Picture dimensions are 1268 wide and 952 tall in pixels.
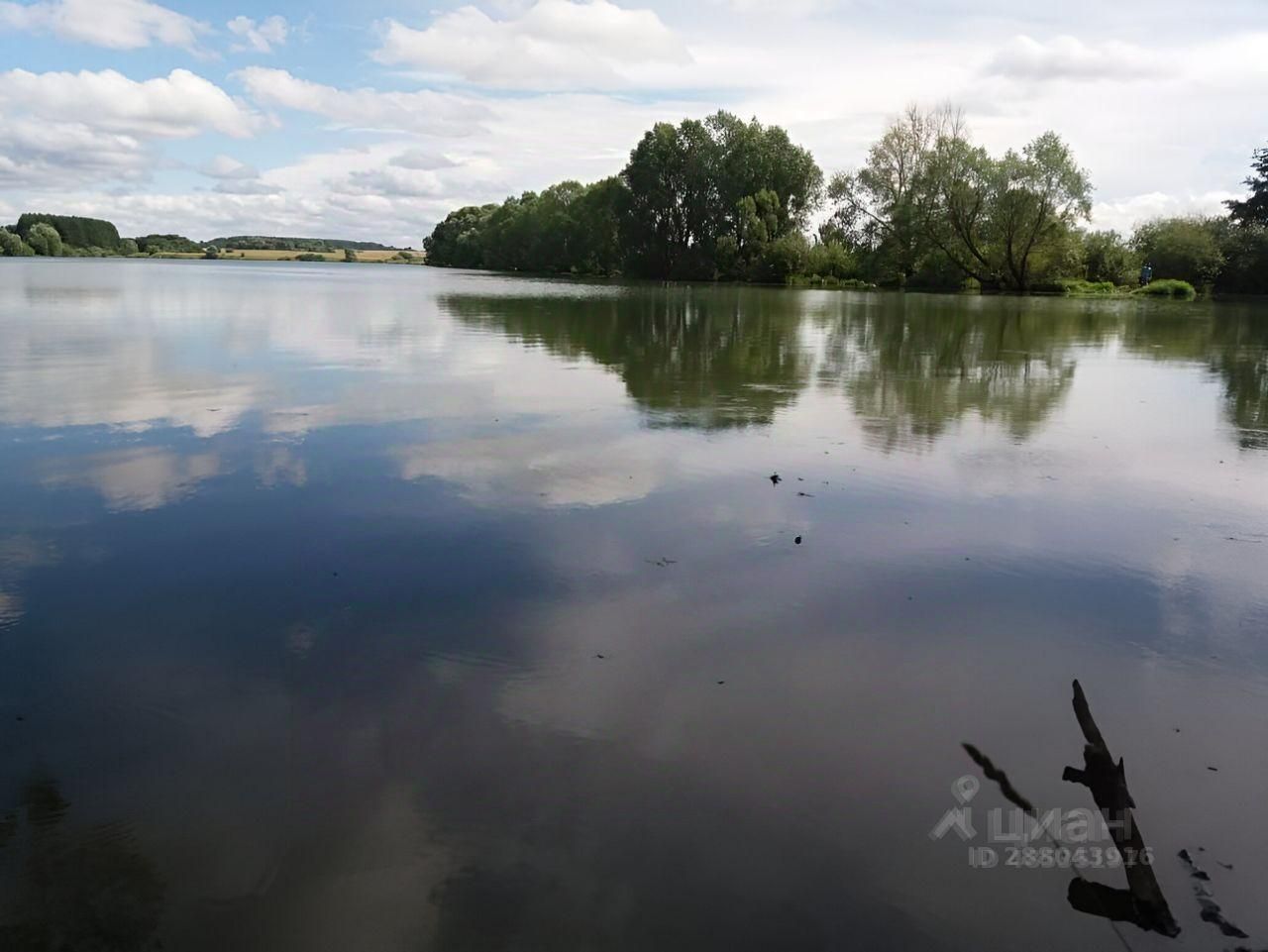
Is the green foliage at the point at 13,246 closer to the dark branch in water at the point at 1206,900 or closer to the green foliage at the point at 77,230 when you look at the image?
the green foliage at the point at 77,230

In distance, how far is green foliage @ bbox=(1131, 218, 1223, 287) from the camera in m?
61.6

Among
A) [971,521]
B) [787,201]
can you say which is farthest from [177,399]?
[787,201]

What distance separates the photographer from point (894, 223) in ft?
218

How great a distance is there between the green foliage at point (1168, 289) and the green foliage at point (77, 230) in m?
135

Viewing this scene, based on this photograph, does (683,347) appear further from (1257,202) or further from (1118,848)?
(1257,202)

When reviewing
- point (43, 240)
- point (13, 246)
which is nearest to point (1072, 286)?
point (13, 246)

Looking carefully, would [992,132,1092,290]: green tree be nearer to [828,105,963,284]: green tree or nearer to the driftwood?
[828,105,963,284]: green tree

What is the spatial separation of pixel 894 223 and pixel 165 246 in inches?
5505

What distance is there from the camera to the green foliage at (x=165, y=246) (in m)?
156

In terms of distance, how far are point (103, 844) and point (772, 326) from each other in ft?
74.1

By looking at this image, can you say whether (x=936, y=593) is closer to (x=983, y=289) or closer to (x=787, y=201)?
(x=983, y=289)

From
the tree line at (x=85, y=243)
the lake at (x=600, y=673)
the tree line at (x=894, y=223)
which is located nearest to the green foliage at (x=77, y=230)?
the tree line at (x=85, y=243)

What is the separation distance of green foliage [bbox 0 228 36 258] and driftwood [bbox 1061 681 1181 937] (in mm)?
143194

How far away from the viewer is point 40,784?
3.38 m
